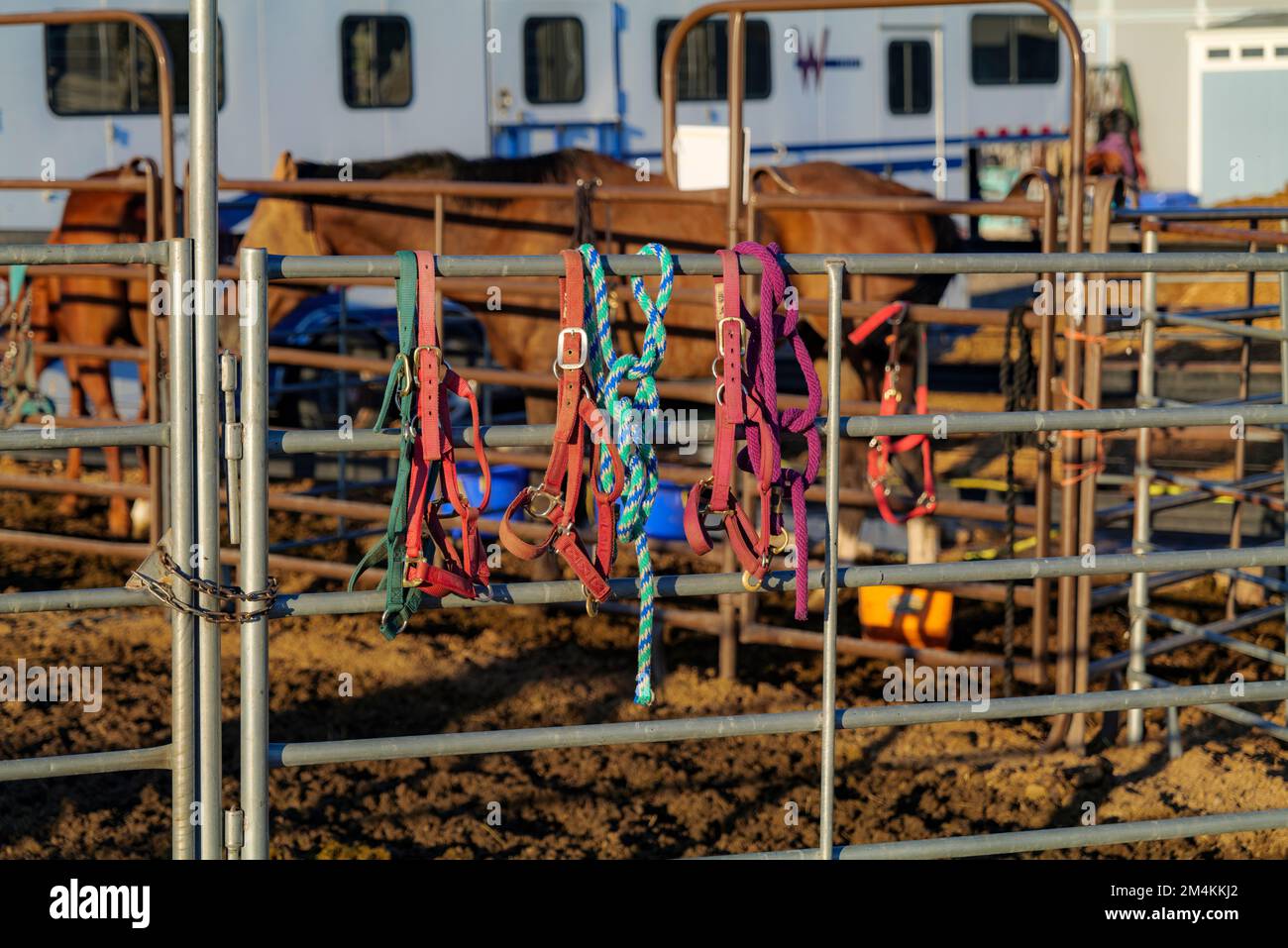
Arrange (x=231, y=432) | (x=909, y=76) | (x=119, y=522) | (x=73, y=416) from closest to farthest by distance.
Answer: (x=231, y=432) → (x=119, y=522) → (x=73, y=416) → (x=909, y=76)

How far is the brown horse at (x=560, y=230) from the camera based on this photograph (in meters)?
6.17

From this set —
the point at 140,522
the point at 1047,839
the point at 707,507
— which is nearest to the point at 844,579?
the point at 707,507

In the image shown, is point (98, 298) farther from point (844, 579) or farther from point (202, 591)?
point (844, 579)

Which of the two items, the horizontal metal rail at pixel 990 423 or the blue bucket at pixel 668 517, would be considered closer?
the horizontal metal rail at pixel 990 423

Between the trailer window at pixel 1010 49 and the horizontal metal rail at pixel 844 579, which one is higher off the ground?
the trailer window at pixel 1010 49

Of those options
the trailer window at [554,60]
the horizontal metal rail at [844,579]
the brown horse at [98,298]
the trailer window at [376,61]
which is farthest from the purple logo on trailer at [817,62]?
the horizontal metal rail at [844,579]

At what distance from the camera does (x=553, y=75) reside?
9.83 metres

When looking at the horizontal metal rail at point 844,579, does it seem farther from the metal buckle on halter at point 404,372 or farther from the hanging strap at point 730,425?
the metal buckle on halter at point 404,372

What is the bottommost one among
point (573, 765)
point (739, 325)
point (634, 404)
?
point (573, 765)

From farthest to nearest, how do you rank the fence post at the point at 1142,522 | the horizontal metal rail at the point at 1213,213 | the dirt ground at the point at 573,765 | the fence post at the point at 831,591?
the horizontal metal rail at the point at 1213,213 < the fence post at the point at 1142,522 < the dirt ground at the point at 573,765 < the fence post at the point at 831,591

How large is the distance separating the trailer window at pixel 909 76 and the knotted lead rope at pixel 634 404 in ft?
28.3

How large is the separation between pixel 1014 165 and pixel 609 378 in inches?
543

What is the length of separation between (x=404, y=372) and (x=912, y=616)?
3240mm
